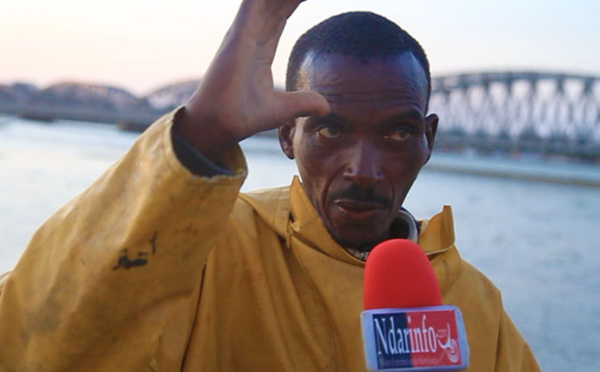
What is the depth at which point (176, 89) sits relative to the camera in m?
95.3

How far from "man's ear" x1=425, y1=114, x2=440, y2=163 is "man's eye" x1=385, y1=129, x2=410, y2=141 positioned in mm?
212

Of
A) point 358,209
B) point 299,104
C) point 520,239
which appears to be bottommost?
point 520,239

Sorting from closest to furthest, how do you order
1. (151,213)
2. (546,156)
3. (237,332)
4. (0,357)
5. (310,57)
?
(151,213) < (0,357) < (237,332) < (310,57) < (546,156)

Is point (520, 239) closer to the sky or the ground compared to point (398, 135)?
closer to the ground

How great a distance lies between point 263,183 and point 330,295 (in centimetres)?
1500

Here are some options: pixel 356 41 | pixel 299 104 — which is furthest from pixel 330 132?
pixel 299 104

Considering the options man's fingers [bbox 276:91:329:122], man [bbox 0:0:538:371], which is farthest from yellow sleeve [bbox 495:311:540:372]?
man's fingers [bbox 276:91:329:122]

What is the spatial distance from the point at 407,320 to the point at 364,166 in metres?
0.65

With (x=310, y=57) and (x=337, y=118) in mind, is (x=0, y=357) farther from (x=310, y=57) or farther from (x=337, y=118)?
(x=310, y=57)

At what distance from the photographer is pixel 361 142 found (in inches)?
70.3

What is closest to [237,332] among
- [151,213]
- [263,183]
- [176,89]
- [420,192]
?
[151,213]

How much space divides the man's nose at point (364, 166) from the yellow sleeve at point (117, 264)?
50 cm

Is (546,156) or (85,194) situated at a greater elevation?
(85,194)

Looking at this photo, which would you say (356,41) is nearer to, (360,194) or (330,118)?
(330,118)
